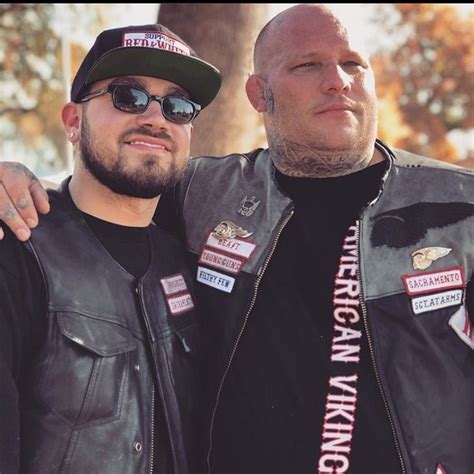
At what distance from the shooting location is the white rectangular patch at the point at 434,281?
9.52 ft

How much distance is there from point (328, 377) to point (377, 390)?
0.19m

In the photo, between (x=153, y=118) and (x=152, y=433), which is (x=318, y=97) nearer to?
(x=153, y=118)

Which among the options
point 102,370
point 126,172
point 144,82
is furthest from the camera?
point 144,82

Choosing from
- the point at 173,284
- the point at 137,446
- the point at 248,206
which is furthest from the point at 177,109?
the point at 137,446

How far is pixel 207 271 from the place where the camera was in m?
3.21

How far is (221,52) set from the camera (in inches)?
196

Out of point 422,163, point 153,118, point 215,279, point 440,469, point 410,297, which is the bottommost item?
point 440,469

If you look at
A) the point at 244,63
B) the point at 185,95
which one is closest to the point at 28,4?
the point at 244,63

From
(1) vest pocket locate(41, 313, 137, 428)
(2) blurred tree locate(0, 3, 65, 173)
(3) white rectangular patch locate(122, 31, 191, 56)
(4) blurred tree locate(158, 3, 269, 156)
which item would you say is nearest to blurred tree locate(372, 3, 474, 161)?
(2) blurred tree locate(0, 3, 65, 173)

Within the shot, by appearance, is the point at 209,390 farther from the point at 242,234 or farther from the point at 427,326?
the point at 427,326

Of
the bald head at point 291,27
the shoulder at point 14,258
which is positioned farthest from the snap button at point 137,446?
the bald head at point 291,27

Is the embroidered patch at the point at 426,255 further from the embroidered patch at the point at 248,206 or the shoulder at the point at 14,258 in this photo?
the shoulder at the point at 14,258

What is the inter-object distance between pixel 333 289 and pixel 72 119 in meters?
1.26

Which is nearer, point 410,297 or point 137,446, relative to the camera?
point 137,446
